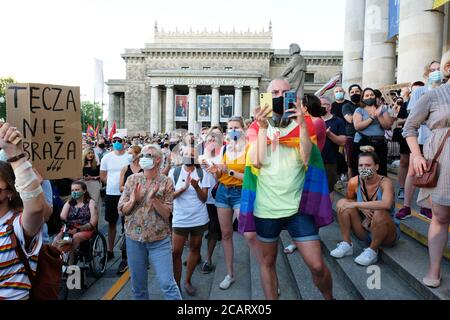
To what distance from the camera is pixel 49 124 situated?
3182mm

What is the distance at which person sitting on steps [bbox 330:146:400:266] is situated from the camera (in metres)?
4.25

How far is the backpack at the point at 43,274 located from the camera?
235 centimetres

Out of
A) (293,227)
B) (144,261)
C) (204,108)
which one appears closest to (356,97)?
(293,227)

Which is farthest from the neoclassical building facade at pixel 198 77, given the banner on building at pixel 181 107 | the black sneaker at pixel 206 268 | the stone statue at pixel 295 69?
the black sneaker at pixel 206 268

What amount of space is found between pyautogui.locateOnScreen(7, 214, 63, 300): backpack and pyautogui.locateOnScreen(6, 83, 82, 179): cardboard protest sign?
0.90 meters

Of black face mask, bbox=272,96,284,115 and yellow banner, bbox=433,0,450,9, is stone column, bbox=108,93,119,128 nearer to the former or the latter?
yellow banner, bbox=433,0,450,9

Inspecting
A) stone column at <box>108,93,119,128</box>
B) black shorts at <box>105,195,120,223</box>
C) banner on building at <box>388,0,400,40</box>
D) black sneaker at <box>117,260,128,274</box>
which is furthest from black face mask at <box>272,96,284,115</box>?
stone column at <box>108,93,119,128</box>

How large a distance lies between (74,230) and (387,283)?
4338 millimetres

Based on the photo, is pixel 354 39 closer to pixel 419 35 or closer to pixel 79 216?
pixel 419 35

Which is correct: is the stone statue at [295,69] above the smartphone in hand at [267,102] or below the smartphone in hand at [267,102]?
above

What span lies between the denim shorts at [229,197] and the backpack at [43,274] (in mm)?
2491

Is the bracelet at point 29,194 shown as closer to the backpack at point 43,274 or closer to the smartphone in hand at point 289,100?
the backpack at point 43,274
